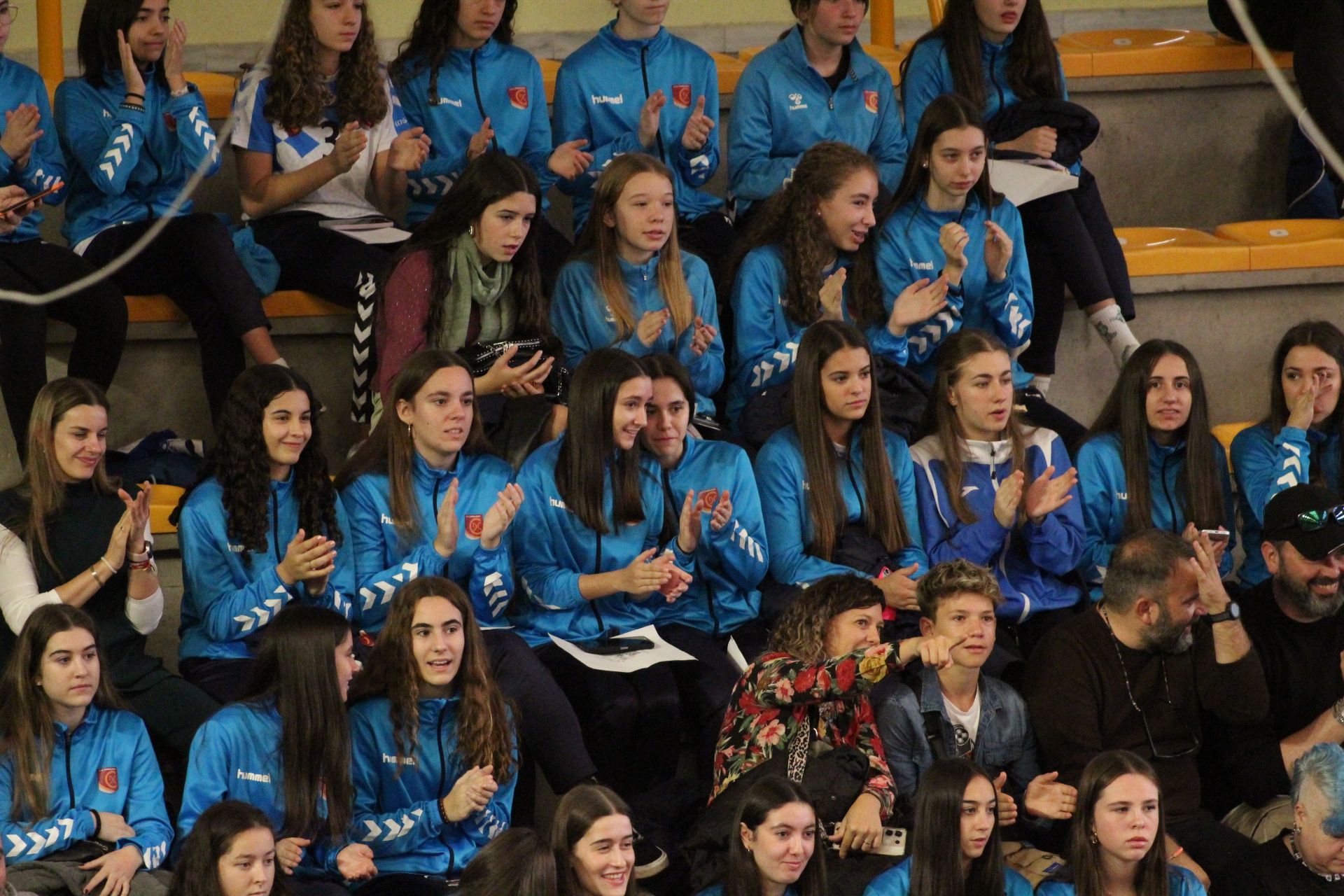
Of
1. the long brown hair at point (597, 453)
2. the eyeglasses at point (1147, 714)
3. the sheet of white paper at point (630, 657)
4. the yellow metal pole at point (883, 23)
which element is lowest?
the eyeglasses at point (1147, 714)

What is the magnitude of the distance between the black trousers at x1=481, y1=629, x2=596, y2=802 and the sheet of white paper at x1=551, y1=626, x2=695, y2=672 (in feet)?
0.58

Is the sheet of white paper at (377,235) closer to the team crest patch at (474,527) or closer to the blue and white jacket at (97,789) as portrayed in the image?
the team crest patch at (474,527)

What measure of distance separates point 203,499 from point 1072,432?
2.46 m

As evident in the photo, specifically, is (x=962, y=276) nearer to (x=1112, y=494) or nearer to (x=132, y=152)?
(x=1112, y=494)

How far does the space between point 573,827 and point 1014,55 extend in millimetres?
3167

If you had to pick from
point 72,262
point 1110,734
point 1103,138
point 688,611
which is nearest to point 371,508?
point 688,611

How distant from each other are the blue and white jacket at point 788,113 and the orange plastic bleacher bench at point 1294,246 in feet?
3.80

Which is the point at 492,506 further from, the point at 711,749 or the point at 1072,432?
the point at 1072,432

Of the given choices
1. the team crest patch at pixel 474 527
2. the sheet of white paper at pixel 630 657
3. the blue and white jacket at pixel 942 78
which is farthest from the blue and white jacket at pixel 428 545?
the blue and white jacket at pixel 942 78

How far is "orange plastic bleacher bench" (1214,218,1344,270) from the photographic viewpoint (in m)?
6.02

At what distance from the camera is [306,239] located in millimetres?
5492

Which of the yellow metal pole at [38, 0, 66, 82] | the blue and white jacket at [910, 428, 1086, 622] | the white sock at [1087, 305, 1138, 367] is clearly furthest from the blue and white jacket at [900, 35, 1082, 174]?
the yellow metal pole at [38, 0, 66, 82]

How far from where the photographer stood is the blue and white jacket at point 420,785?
13.8 ft

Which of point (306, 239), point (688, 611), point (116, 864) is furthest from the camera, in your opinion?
point (306, 239)
